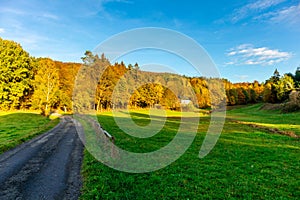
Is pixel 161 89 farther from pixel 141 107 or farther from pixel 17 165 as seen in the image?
pixel 17 165

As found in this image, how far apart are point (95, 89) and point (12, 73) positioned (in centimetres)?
2492

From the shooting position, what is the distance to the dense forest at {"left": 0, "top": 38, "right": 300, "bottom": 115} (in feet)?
197

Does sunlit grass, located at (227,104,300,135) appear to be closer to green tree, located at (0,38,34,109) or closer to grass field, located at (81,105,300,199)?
grass field, located at (81,105,300,199)

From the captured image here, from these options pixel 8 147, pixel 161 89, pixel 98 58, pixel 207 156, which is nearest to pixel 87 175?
pixel 207 156

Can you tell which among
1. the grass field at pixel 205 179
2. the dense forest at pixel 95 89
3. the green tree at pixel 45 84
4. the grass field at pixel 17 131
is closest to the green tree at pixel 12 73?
the dense forest at pixel 95 89

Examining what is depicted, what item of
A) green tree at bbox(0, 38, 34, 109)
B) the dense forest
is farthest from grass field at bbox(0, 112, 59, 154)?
green tree at bbox(0, 38, 34, 109)

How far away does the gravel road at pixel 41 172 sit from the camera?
921 centimetres

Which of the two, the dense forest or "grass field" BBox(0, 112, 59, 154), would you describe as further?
the dense forest

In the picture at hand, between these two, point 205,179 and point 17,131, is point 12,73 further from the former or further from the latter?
point 205,179

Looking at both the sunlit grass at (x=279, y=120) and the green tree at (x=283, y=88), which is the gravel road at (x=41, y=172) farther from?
the green tree at (x=283, y=88)

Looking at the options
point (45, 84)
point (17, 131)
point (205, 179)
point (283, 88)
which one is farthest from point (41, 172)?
point (283, 88)

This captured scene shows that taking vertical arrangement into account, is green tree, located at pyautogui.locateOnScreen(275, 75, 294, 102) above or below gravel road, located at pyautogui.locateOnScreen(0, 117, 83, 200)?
above

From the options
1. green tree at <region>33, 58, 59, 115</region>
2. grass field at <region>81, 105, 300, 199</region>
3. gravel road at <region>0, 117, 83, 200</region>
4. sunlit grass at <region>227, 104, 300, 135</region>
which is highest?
green tree at <region>33, 58, 59, 115</region>

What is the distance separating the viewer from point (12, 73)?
2452 inches
